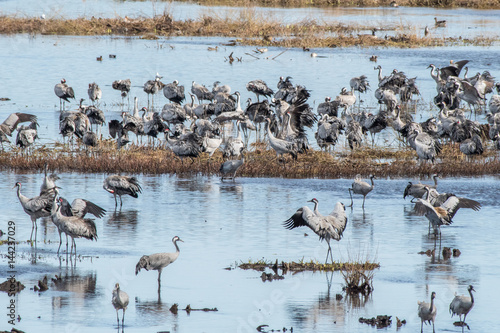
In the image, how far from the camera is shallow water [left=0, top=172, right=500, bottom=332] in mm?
9234

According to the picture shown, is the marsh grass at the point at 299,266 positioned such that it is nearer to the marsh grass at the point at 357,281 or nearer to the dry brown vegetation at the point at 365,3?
the marsh grass at the point at 357,281

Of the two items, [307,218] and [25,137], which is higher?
[25,137]

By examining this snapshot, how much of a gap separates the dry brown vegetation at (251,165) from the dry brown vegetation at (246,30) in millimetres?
24279

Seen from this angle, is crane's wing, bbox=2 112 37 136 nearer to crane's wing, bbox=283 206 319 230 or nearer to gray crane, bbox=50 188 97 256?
gray crane, bbox=50 188 97 256

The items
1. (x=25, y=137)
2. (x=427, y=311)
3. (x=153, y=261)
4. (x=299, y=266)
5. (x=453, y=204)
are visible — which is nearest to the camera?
(x=427, y=311)

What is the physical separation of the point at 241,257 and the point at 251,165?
6.88m

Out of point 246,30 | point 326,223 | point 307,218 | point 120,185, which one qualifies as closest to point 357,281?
point 326,223

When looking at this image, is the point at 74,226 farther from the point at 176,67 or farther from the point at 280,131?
the point at 176,67

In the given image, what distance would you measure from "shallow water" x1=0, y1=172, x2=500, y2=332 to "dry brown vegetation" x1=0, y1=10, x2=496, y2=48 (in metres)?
26.9

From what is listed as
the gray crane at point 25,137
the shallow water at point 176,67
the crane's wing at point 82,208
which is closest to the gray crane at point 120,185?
the crane's wing at point 82,208

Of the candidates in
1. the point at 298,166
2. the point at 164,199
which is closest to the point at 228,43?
the point at 298,166

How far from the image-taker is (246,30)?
45.8m

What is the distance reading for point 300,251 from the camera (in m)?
12.3

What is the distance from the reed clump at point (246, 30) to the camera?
43406 millimetres
